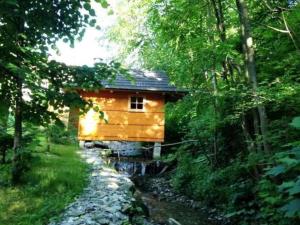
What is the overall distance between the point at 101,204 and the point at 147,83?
12514mm

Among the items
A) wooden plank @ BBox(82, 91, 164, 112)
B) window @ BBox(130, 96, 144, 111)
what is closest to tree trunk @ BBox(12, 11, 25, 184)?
wooden plank @ BBox(82, 91, 164, 112)

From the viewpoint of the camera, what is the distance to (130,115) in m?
19.5

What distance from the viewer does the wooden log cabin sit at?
1917 centimetres

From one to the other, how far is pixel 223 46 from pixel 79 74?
3452mm

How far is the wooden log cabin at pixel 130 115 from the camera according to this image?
62.9ft

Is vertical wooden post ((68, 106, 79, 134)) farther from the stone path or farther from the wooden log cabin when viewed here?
the stone path

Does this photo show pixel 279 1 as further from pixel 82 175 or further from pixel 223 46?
pixel 82 175

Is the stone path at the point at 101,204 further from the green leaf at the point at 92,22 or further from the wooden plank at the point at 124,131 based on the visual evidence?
the wooden plank at the point at 124,131

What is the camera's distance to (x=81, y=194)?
7969 mm

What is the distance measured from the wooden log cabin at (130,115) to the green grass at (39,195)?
8985 mm

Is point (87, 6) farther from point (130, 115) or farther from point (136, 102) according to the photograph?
point (136, 102)

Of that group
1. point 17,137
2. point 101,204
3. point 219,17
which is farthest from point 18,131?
point 219,17

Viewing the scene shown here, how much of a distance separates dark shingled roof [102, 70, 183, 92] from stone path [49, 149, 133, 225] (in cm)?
883

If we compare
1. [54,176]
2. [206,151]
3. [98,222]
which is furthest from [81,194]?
[206,151]
